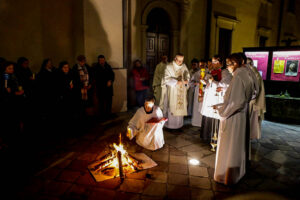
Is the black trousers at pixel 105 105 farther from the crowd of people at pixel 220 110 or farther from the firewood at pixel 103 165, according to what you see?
the firewood at pixel 103 165

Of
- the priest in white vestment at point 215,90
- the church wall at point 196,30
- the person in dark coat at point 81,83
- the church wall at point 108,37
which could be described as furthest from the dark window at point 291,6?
the person in dark coat at point 81,83

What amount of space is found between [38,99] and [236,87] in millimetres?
4717

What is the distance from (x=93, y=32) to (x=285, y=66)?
661 cm

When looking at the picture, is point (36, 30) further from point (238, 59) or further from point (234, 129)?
point (234, 129)

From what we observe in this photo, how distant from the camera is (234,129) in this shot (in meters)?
3.42

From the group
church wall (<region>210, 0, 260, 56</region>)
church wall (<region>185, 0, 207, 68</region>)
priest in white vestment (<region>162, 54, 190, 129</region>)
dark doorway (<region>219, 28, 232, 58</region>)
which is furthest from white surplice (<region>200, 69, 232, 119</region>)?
dark doorway (<region>219, 28, 232, 58</region>)

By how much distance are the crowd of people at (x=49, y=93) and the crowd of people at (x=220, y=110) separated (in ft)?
6.14

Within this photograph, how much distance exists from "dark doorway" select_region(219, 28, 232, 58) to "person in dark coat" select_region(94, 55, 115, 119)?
27.8 feet

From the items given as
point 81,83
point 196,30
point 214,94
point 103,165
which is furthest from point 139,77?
point 196,30

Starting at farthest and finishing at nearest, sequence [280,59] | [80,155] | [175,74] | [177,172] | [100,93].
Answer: [280,59], [100,93], [175,74], [80,155], [177,172]

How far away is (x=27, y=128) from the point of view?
5.54 m

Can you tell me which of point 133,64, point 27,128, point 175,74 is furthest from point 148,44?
point 27,128

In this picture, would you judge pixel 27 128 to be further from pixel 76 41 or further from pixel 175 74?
pixel 175 74

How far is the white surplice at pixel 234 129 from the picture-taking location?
3.30m
